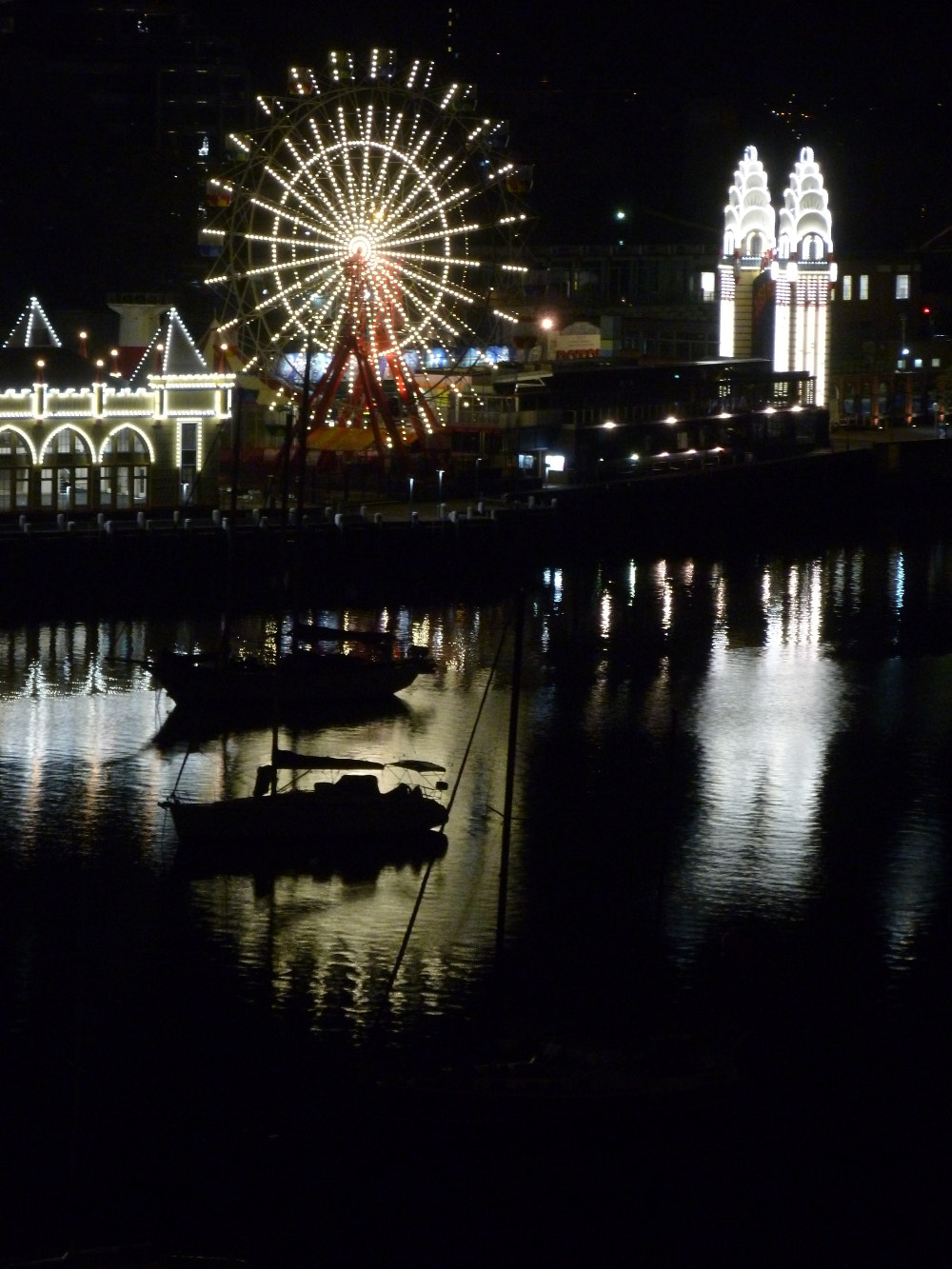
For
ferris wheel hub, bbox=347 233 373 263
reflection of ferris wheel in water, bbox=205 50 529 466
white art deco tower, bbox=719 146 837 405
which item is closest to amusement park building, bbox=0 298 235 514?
reflection of ferris wheel in water, bbox=205 50 529 466

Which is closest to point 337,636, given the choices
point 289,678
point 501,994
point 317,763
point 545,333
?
point 289,678

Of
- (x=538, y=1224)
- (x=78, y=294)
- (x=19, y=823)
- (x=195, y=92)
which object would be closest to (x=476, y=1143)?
(x=538, y=1224)

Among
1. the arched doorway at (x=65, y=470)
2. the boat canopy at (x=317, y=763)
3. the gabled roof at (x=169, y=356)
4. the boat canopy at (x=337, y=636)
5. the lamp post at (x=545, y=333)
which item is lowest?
the boat canopy at (x=317, y=763)

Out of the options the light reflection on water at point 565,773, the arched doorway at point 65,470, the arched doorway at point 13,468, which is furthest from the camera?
the arched doorway at point 65,470

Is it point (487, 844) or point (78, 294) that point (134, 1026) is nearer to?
point (487, 844)

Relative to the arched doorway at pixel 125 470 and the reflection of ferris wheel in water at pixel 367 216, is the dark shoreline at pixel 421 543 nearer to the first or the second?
the arched doorway at pixel 125 470

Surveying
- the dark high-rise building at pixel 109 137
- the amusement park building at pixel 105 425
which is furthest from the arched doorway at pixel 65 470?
the dark high-rise building at pixel 109 137
